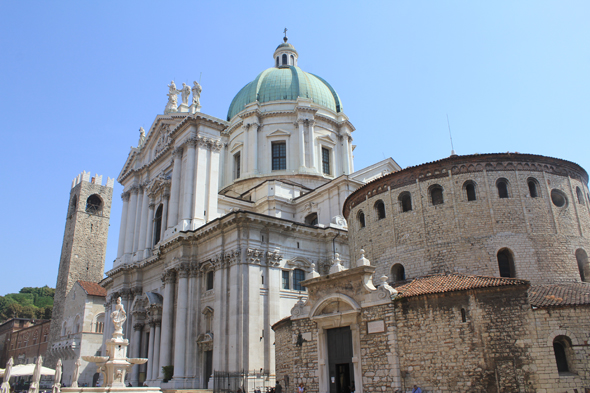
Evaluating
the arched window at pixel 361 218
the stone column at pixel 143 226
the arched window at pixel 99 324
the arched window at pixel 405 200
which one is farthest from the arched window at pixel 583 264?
the arched window at pixel 99 324

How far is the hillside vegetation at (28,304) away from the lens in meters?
90.0

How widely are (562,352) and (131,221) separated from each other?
1388 inches

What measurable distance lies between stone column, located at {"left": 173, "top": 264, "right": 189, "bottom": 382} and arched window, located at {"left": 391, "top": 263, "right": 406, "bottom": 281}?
1471cm

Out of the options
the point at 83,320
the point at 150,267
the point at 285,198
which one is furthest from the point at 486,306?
the point at 83,320

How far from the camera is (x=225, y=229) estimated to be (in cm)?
3000

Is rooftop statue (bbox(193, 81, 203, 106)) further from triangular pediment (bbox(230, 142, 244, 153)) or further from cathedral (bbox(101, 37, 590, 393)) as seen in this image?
triangular pediment (bbox(230, 142, 244, 153))

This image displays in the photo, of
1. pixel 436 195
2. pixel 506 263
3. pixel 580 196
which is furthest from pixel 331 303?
pixel 580 196

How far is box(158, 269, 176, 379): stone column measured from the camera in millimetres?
31031

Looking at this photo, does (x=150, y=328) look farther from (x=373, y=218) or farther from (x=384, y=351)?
(x=384, y=351)

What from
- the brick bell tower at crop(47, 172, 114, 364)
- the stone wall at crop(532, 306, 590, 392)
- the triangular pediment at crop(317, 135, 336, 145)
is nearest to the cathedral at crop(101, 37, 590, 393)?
the stone wall at crop(532, 306, 590, 392)

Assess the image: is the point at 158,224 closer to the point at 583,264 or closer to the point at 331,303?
the point at 331,303

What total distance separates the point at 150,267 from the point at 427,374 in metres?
27.0

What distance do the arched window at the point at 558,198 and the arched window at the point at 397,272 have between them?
725 cm

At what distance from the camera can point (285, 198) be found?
3762 cm
